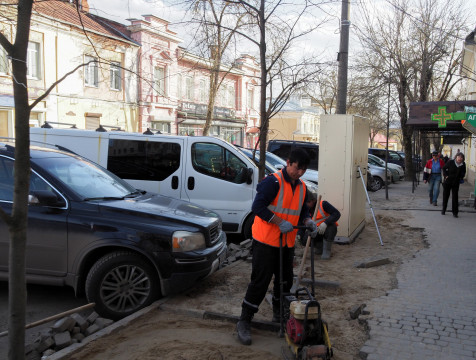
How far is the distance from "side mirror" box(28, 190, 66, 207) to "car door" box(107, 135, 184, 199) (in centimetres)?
347

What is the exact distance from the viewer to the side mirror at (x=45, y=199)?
4531 millimetres

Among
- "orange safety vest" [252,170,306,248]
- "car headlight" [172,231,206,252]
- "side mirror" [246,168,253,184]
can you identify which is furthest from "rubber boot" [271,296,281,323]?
"side mirror" [246,168,253,184]

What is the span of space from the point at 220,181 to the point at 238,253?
5.70 feet

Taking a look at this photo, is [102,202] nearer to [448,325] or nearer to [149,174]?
[149,174]

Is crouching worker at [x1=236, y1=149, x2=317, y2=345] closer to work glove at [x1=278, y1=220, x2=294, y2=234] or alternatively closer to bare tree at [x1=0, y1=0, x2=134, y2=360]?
work glove at [x1=278, y1=220, x2=294, y2=234]

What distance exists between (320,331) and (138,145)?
585 centimetres

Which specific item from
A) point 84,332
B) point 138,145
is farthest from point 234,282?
point 138,145

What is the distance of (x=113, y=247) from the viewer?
15.6 ft

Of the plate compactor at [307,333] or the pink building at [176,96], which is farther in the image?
the pink building at [176,96]

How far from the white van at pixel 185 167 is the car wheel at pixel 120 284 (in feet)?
11.7

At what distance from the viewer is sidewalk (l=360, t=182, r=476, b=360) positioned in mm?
3873

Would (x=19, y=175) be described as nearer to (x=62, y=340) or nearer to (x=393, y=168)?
(x=62, y=340)

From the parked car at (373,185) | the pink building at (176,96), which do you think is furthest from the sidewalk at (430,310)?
the pink building at (176,96)

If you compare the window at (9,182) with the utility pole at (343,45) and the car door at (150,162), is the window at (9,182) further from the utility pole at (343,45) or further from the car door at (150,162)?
the utility pole at (343,45)
